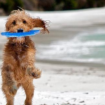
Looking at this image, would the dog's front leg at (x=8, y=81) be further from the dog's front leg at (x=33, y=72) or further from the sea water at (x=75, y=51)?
the sea water at (x=75, y=51)

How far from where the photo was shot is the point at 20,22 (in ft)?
15.8

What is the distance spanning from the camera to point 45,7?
40031 mm

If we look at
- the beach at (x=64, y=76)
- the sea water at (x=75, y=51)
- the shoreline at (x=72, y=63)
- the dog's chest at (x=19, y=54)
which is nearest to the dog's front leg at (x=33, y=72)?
the dog's chest at (x=19, y=54)

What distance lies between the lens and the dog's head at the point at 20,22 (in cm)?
474

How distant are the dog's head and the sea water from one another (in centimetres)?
739

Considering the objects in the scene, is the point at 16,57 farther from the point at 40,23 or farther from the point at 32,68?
the point at 40,23

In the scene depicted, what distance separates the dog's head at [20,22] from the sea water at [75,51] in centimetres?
739

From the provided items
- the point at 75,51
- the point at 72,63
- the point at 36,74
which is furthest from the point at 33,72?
the point at 75,51

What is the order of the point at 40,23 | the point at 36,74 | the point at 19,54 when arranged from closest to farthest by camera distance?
the point at 36,74
the point at 19,54
the point at 40,23

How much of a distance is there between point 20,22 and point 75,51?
9.85 metres

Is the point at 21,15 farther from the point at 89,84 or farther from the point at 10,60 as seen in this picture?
the point at 89,84

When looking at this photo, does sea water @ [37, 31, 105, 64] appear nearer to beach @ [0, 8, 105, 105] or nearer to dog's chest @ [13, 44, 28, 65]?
beach @ [0, 8, 105, 105]

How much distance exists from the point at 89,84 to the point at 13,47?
388cm

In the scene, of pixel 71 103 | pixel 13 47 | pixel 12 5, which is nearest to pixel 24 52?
pixel 13 47
